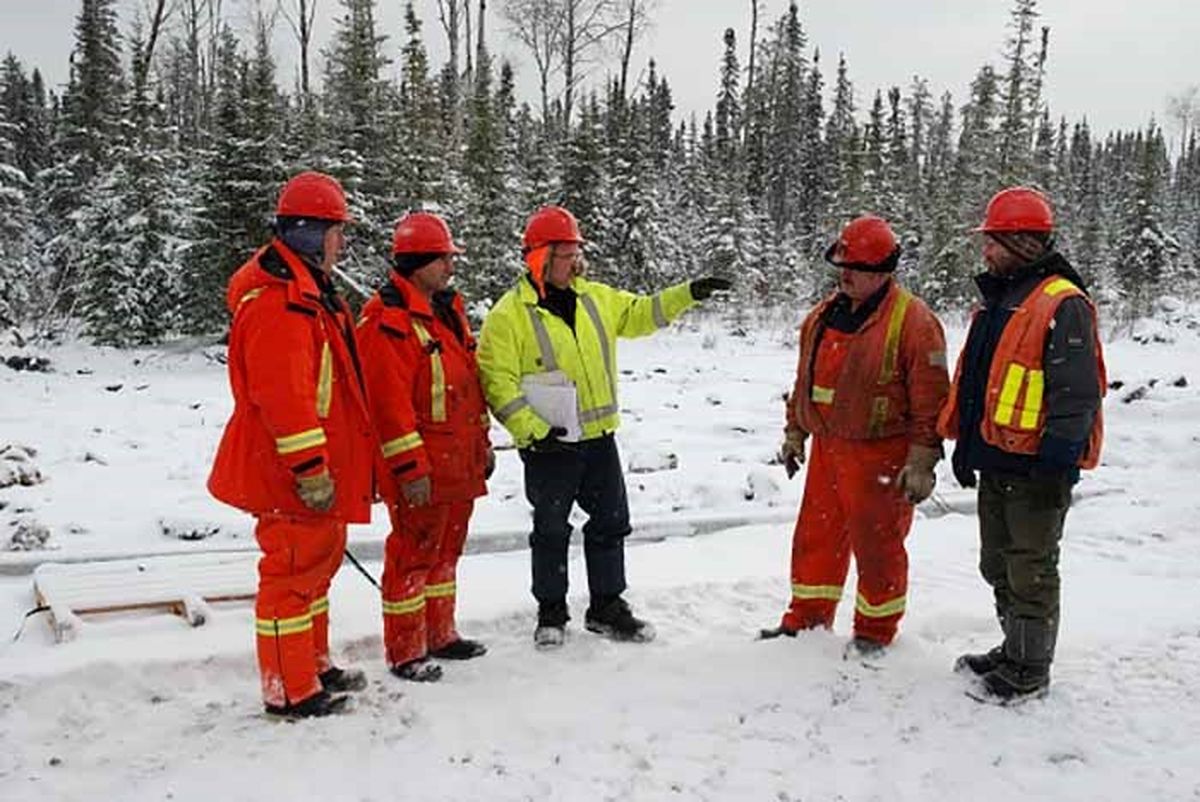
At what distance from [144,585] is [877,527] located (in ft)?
12.9

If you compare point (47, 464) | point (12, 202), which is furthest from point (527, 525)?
point (12, 202)

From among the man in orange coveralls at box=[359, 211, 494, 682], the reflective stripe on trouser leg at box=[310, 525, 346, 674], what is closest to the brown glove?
the man in orange coveralls at box=[359, 211, 494, 682]

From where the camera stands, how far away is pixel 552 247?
479 centimetres

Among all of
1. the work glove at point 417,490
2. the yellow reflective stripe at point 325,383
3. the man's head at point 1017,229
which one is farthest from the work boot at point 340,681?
the man's head at point 1017,229

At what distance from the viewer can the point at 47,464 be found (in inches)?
332

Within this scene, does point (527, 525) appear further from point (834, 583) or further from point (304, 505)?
point (304, 505)

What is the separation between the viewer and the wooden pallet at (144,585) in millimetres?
A: 4973

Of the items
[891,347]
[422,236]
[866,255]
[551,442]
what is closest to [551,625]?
[551,442]

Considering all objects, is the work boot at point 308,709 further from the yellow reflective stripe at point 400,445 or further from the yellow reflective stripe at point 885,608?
the yellow reflective stripe at point 885,608

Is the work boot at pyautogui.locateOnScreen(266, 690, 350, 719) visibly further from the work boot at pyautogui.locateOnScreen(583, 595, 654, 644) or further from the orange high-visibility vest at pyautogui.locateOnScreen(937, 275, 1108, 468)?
the orange high-visibility vest at pyautogui.locateOnScreen(937, 275, 1108, 468)

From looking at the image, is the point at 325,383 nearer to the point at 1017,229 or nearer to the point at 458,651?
the point at 458,651

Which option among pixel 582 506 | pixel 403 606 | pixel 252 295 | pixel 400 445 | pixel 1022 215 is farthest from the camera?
pixel 582 506

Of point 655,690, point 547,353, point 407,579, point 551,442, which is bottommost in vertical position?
point 655,690

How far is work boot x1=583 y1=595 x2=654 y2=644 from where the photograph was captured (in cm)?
506
